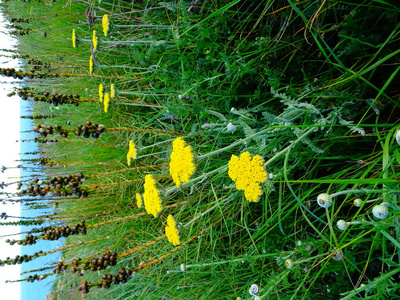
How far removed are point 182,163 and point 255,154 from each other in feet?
0.97

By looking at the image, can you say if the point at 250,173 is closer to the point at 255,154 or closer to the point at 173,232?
the point at 255,154

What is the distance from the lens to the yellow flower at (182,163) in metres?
1.06

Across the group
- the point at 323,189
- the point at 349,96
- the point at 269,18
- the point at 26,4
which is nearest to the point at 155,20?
the point at 269,18

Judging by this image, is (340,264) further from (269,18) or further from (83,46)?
(83,46)

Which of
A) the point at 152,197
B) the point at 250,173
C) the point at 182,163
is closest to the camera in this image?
the point at 250,173

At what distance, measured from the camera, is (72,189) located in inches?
54.9

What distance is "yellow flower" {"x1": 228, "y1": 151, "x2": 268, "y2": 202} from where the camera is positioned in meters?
0.89

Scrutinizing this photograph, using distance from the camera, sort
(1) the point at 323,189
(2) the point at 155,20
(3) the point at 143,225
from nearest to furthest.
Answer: (1) the point at 323,189 → (2) the point at 155,20 → (3) the point at 143,225

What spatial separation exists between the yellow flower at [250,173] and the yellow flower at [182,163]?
195 millimetres

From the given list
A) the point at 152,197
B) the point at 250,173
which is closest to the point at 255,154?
the point at 250,173

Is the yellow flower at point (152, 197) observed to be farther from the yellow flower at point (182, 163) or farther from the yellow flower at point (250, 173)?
the yellow flower at point (250, 173)

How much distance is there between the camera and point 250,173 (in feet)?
2.95

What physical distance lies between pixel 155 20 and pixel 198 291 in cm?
159

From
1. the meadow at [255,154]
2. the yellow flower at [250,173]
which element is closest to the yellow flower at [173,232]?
the meadow at [255,154]
